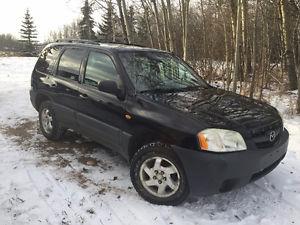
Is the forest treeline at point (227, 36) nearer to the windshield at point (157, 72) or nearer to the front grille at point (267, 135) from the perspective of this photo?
the windshield at point (157, 72)

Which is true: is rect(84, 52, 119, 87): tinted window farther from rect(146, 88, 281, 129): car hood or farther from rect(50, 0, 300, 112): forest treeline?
rect(50, 0, 300, 112): forest treeline

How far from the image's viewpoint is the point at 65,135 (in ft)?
21.7

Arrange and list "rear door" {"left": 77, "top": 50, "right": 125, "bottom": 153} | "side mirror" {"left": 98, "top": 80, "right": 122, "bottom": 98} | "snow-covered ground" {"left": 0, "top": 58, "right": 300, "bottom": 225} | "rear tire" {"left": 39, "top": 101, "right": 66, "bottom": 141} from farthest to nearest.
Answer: "rear tire" {"left": 39, "top": 101, "right": 66, "bottom": 141}
"rear door" {"left": 77, "top": 50, "right": 125, "bottom": 153}
"side mirror" {"left": 98, "top": 80, "right": 122, "bottom": 98}
"snow-covered ground" {"left": 0, "top": 58, "right": 300, "bottom": 225}

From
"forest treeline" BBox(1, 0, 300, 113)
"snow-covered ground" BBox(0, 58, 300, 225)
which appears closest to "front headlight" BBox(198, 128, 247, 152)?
"snow-covered ground" BBox(0, 58, 300, 225)

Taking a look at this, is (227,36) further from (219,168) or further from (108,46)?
(219,168)

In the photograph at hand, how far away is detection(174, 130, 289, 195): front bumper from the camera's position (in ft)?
12.4

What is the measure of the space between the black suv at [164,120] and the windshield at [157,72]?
15 millimetres

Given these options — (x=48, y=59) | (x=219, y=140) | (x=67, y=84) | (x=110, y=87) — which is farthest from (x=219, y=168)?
(x=48, y=59)

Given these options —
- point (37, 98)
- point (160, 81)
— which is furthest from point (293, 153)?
point (37, 98)

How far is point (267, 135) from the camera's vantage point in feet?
13.6

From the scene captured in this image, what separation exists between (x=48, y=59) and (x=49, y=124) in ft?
3.64

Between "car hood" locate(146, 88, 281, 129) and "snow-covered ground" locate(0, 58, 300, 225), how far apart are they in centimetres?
95

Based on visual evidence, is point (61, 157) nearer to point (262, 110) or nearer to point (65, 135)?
point (65, 135)

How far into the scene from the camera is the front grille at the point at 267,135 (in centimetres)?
401
